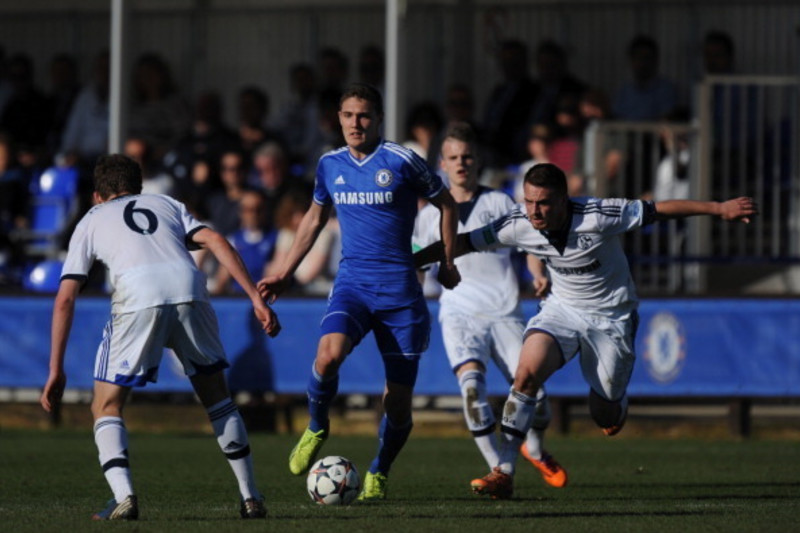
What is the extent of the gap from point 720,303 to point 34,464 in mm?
6619

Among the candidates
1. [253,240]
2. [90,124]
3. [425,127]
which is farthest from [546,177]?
[90,124]

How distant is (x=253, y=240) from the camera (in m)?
16.7

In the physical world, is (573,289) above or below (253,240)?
below

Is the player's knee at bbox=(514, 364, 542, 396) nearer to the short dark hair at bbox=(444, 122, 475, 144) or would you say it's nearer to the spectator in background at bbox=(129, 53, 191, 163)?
the short dark hair at bbox=(444, 122, 475, 144)

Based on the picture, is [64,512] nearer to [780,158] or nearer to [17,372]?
[17,372]

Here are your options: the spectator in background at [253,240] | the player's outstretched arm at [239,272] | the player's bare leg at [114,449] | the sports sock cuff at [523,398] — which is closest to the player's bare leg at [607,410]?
the sports sock cuff at [523,398]

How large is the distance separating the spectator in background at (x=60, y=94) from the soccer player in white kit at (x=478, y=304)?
10168 millimetres

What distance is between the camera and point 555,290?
10.1 metres

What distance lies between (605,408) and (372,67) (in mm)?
9492

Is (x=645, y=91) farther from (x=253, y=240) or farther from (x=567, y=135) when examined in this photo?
(x=253, y=240)

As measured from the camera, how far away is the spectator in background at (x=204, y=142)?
727 inches

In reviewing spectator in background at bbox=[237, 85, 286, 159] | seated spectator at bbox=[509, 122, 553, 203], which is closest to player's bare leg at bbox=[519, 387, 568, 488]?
seated spectator at bbox=[509, 122, 553, 203]

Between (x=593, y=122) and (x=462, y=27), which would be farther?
(x=462, y=27)

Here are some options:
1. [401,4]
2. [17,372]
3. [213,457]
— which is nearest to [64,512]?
[213,457]
